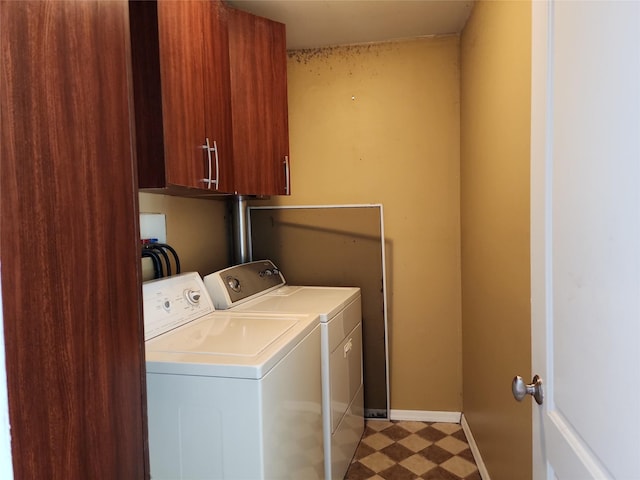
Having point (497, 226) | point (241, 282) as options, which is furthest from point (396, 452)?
point (497, 226)

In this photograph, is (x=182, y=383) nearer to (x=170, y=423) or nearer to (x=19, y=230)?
(x=170, y=423)

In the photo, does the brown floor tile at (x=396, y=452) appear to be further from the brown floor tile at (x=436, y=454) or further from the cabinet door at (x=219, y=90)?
the cabinet door at (x=219, y=90)

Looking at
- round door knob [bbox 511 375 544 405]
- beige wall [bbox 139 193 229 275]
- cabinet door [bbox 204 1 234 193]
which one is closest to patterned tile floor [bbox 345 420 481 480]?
beige wall [bbox 139 193 229 275]

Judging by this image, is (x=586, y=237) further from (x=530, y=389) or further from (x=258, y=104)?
(x=258, y=104)

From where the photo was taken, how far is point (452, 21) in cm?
247

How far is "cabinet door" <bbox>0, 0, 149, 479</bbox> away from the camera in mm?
577

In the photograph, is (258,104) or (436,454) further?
(436,454)

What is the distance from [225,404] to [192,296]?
67cm

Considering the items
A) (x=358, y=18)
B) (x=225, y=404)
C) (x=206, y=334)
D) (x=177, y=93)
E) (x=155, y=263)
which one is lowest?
(x=225, y=404)

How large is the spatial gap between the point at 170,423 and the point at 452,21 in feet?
7.94

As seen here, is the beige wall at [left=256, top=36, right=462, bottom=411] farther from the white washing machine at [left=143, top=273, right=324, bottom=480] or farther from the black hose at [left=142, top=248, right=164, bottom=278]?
the white washing machine at [left=143, top=273, right=324, bottom=480]

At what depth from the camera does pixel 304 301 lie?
2174 mm

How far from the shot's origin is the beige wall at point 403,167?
8.93 ft

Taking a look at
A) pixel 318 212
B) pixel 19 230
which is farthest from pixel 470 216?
pixel 19 230
